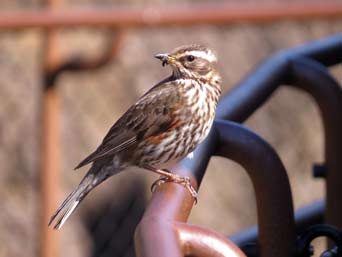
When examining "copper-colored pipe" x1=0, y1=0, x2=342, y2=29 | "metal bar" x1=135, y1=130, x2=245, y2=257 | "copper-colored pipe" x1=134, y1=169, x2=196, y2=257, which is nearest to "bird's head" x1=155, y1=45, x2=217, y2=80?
"copper-colored pipe" x1=0, y1=0, x2=342, y2=29

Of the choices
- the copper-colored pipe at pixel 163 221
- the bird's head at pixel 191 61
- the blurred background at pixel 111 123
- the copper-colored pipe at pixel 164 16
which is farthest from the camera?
the blurred background at pixel 111 123

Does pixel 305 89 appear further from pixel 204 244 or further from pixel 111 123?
pixel 111 123

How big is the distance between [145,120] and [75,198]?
0.37 meters

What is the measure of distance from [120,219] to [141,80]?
103cm

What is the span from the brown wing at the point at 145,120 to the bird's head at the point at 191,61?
0.20ft

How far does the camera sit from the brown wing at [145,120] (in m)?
3.78

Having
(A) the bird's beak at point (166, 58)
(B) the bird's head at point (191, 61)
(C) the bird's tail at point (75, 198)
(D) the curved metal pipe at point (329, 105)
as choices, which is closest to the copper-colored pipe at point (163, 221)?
(D) the curved metal pipe at point (329, 105)

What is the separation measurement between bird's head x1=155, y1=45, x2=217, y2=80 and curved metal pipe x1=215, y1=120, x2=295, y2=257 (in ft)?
4.21

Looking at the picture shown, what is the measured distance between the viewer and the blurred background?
7504 mm

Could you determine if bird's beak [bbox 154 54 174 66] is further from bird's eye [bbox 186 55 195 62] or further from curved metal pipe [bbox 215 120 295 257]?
curved metal pipe [bbox 215 120 295 257]

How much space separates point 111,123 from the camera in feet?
26.0

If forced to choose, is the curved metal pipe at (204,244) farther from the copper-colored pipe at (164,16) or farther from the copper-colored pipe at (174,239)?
the copper-colored pipe at (164,16)

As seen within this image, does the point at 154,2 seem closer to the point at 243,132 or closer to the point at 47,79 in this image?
the point at 47,79

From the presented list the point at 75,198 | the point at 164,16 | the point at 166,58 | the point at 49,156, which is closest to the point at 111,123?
the point at 49,156
